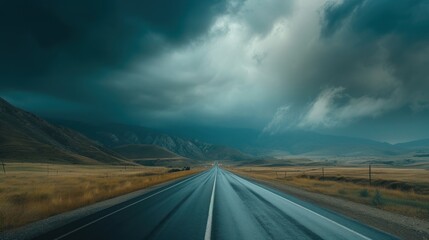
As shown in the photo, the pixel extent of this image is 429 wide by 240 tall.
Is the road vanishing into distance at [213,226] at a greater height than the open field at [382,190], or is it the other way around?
the road vanishing into distance at [213,226]

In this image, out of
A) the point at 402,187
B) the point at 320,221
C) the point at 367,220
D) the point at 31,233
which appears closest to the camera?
the point at 31,233

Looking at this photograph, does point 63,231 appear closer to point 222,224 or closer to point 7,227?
point 7,227

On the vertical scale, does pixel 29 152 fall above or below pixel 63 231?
above

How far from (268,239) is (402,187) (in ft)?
137

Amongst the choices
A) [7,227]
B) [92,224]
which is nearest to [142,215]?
[92,224]

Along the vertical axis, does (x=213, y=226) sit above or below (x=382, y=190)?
above

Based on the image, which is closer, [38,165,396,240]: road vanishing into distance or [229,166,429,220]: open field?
[38,165,396,240]: road vanishing into distance

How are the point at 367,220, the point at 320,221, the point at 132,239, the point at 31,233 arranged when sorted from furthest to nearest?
the point at 367,220 < the point at 320,221 < the point at 31,233 < the point at 132,239

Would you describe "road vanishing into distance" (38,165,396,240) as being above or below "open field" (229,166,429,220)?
above

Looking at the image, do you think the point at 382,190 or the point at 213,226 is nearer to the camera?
the point at 213,226

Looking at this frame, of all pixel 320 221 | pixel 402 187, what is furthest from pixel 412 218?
pixel 402 187

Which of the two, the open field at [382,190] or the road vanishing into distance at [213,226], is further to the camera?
the open field at [382,190]

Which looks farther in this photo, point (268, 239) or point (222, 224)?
point (222, 224)

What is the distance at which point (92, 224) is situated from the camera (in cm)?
1366
